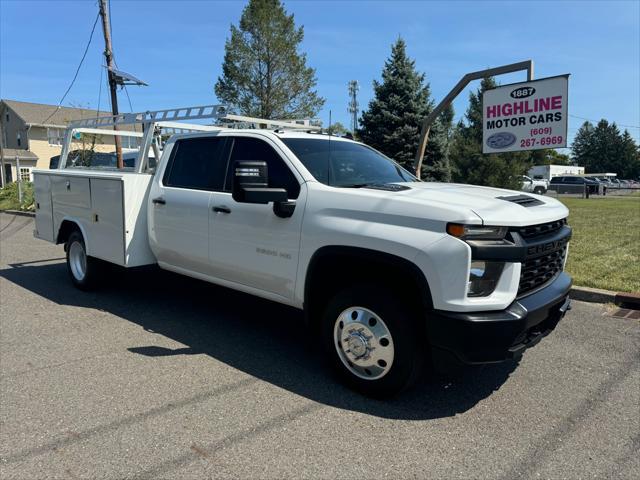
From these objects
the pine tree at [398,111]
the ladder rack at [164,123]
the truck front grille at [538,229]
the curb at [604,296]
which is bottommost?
the curb at [604,296]

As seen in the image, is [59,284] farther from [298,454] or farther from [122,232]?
[298,454]

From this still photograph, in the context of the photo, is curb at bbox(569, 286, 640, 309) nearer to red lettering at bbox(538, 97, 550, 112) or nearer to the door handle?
red lettering at bbox(538, 97, 550, 112)

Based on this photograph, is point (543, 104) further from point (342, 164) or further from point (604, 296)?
point (342, 164)

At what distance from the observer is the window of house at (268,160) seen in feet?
14.1

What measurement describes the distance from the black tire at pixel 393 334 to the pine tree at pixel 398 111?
64.0 ft

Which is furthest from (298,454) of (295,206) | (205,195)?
(205,195)

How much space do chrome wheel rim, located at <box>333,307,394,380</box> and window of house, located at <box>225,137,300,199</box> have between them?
1.12 metres

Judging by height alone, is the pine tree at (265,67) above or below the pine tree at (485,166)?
above

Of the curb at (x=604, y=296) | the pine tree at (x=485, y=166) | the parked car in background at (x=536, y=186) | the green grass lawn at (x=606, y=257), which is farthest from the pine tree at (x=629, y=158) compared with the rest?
the curb at (x=604, y=296)

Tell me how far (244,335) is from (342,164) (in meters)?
2.01

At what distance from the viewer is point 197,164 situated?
5328 mm

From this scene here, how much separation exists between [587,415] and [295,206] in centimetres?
262

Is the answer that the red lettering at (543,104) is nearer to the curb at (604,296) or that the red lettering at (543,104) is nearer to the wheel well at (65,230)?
the curb at (604,296)

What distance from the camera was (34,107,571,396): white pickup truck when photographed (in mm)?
3268
